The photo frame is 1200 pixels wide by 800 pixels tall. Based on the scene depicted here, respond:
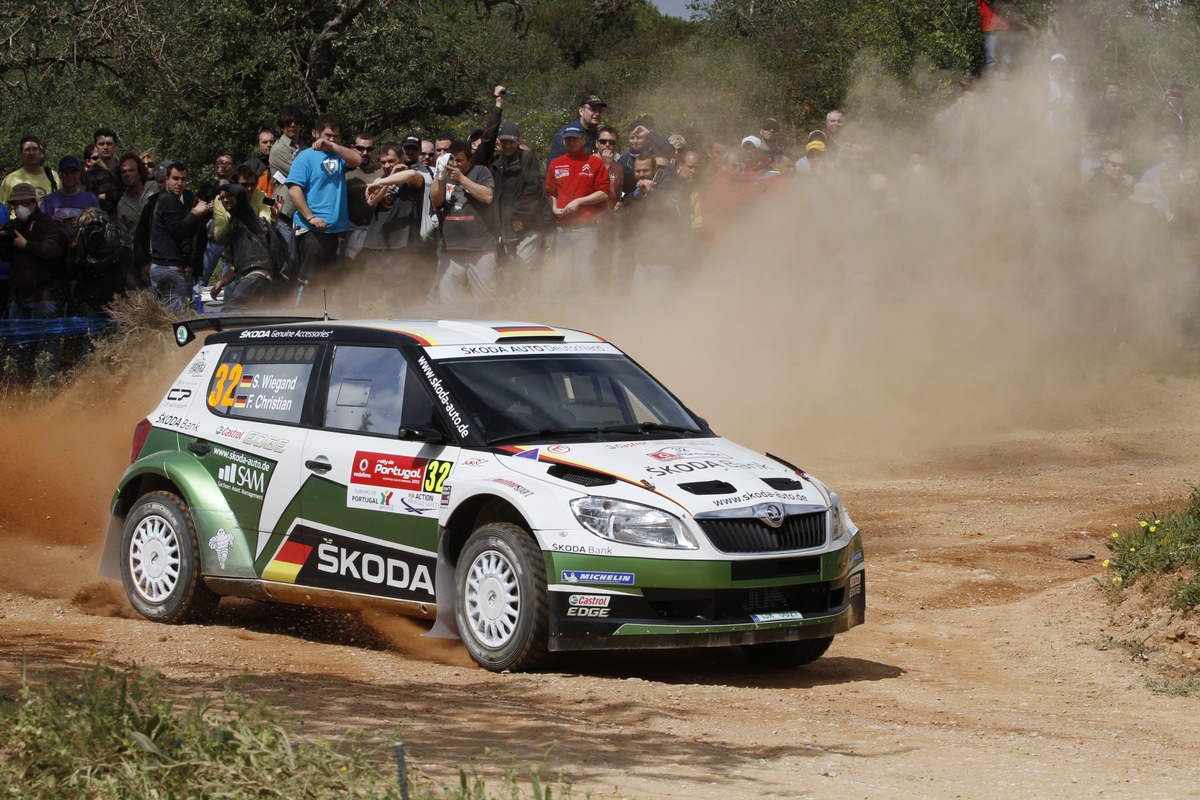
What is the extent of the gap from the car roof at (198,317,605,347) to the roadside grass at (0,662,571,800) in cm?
337

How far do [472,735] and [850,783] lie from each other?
1.44m

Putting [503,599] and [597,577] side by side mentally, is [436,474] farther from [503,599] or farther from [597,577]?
[597,577]

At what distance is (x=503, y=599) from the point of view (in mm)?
7086

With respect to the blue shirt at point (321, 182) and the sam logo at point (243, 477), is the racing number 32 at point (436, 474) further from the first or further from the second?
the blue shirt at point (321, 182)

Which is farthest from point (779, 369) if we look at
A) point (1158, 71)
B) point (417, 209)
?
point (1158, 71)

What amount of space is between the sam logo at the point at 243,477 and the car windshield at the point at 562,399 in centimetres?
128

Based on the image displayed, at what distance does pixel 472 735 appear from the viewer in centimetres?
570

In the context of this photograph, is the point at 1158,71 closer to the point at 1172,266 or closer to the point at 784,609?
the point at 1172,266

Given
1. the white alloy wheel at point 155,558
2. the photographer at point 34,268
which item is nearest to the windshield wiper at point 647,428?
the white alloy wheel at point 155,558

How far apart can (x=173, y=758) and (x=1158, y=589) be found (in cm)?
608

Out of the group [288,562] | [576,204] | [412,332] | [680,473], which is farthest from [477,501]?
[576,204]

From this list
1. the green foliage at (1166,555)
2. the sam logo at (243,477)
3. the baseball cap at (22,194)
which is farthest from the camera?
the baseball cap at (22,194)

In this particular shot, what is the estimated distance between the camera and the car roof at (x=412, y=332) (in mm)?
8070

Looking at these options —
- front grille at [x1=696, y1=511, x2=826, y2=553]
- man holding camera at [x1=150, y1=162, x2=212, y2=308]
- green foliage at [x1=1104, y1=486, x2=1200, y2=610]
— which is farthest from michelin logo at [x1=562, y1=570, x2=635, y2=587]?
man holding camera at [x1=150, y1=162, x2=212, y2=308]
